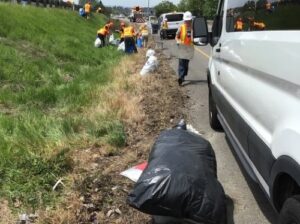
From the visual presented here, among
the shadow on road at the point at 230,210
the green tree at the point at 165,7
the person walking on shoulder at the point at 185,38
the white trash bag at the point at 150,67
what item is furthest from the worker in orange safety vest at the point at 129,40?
the green tree at the point at 165,7

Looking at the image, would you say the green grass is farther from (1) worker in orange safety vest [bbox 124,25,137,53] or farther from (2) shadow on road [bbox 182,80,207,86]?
(2) shadow on road [bbox 182,80,207,86]

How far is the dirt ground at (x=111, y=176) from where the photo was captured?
455cm

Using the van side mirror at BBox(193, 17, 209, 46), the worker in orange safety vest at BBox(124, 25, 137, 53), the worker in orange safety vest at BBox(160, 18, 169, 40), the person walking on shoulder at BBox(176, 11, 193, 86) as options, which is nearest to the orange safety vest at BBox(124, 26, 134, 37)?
the worker in orange safety vest at BBox(124, 25, 137, 53)

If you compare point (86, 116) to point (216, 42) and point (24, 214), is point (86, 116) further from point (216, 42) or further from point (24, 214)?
point (24, 214)

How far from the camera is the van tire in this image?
306cm

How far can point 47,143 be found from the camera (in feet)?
21.3

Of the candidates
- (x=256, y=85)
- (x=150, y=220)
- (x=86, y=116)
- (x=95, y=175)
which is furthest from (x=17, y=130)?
(x=256, y=85)

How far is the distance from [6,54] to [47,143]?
8.66 meters

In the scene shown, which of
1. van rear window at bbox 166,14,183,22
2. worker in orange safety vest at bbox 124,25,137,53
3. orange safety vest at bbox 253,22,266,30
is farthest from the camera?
van rear window at bbox 166,14,183,22

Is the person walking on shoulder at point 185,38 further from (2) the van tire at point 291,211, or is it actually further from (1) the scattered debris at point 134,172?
(2) the van tire at point 291,211

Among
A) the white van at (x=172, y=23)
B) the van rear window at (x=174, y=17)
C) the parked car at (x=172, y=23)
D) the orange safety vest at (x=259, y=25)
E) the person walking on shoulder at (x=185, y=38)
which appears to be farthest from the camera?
the van rear window at (x=174, y=17)

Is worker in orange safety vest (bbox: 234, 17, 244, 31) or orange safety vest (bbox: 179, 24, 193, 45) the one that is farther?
orange safety vest (bbox: 179, 24, 193, 45)

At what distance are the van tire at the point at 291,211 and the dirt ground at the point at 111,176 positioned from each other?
1.58 metres

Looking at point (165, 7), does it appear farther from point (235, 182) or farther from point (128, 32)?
point (235, 182)
